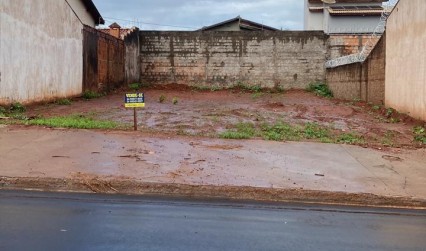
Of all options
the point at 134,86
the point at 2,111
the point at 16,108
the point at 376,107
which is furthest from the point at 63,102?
the point at 376,107

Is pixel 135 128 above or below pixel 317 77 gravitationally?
below

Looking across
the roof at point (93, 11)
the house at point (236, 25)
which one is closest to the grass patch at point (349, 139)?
the roof at point (93, 11)

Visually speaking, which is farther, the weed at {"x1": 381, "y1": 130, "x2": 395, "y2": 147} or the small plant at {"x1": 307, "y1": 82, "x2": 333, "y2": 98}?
the small plant at {"x1": 307, "y1": 82, "x2": 333, "y2": 98}

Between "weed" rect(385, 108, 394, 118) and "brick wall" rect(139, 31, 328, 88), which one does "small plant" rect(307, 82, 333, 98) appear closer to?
"brick wall" rect(139, 31, 328, 88)

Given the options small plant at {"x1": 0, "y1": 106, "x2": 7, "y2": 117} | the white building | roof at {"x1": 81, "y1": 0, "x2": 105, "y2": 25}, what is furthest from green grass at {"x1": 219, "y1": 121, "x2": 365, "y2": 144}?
the white building

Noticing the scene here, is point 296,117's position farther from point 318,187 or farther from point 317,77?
point 317,77

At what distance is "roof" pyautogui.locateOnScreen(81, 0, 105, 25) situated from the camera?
30031 mm

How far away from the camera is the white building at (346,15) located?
3722cm

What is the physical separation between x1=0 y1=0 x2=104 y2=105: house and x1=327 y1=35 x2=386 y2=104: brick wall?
42.3ft

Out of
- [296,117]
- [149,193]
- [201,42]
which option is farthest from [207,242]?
[201,42]

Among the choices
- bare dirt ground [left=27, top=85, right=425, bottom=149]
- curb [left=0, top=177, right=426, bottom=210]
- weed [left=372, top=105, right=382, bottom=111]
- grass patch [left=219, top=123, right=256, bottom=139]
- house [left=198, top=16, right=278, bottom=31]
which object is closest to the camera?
curb [left=0, top=177, right=426, bottom=210]

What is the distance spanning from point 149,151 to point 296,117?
785 cm

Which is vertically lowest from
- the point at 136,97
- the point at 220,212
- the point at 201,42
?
the point at 220,212

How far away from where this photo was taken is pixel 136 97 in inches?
448
